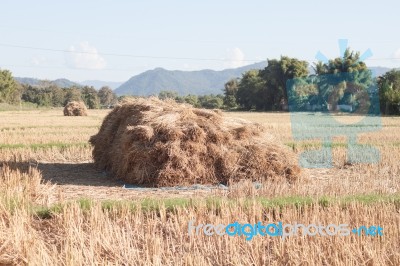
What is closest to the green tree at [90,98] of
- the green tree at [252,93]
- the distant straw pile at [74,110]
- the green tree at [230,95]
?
the green tree at [230,95]

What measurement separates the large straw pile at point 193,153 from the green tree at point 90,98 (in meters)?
72.8

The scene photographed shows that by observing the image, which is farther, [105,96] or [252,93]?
[105,96]

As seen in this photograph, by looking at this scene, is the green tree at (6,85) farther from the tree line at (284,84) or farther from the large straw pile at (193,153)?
the large straw pile at (193,153)

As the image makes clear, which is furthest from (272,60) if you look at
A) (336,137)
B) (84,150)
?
(84,150)

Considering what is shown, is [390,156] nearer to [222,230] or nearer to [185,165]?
[185,165]

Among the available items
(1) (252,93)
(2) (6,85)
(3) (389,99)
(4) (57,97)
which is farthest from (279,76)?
(4) (57,97)

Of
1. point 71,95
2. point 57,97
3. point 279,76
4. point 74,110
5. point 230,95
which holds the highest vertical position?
point 279,76

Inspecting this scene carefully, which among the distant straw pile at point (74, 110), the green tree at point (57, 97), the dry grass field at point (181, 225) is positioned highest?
the green tree at point (57, 97)

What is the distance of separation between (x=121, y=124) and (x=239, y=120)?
105 inches

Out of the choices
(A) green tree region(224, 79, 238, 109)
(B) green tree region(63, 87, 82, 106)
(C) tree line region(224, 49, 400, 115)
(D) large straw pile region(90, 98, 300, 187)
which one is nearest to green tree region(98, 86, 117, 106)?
(B) green tree region(63, 87, 82, 106)

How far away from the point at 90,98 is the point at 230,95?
25.1m

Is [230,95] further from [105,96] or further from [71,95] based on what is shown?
[105,96]

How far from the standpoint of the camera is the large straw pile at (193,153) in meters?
9.83

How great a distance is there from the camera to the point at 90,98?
87688mm
